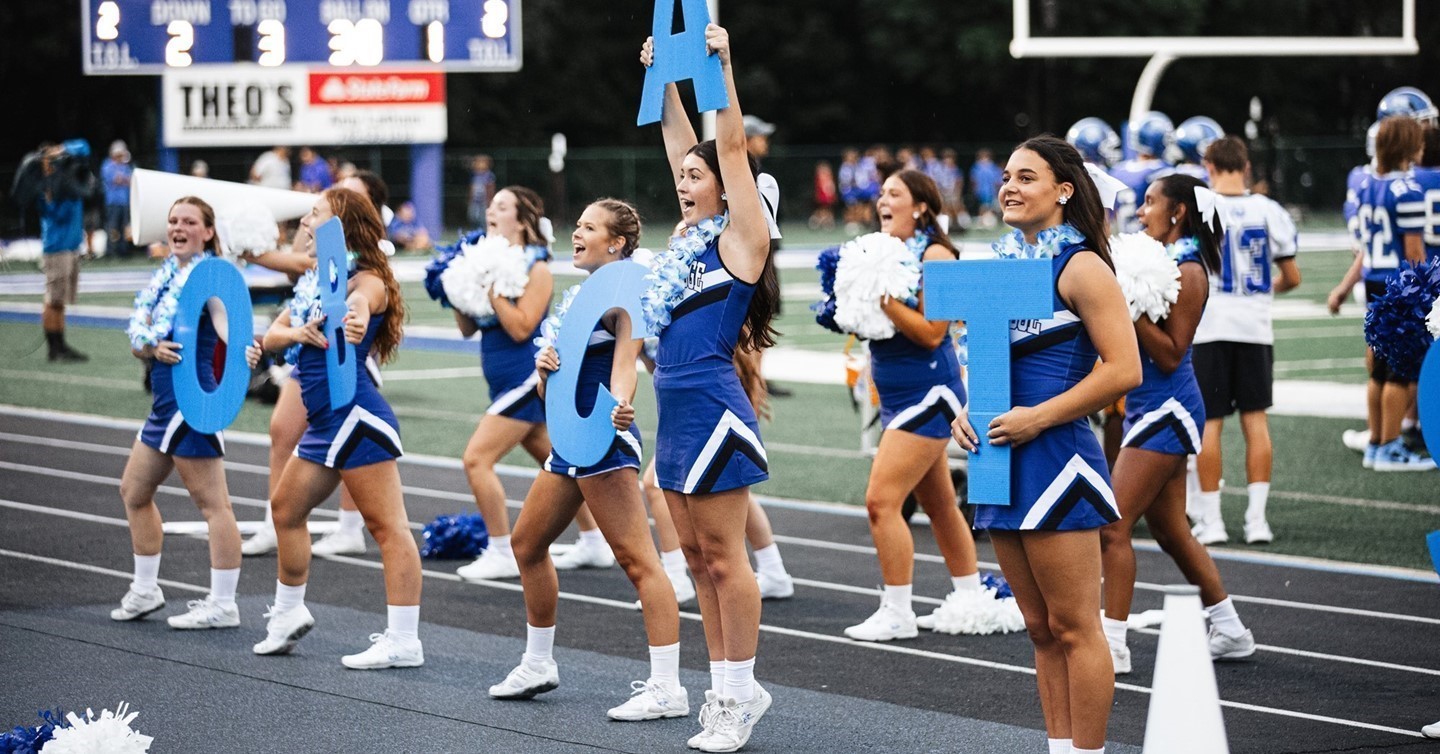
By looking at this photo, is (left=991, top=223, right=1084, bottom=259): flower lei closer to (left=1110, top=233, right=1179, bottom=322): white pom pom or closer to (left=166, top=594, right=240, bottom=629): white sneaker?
(left=1110, top=233, right=1179, bottom=322): white pom pom

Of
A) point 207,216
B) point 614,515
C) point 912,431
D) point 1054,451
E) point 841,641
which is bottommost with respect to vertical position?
point 841,641

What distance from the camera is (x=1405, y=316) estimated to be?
5566mm

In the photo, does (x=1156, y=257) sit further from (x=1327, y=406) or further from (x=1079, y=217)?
(x=1327, y=406)

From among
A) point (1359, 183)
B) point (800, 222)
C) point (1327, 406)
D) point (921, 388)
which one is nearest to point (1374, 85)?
point (800, 222)

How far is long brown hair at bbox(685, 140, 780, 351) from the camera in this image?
17.3ft

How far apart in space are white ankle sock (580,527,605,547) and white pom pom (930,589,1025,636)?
203cm

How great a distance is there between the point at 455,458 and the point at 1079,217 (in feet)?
25.5

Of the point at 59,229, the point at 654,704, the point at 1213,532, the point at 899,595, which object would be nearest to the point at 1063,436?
the point at 654,704

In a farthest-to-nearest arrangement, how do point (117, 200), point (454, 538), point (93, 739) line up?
point (117, 200), point (454, 538), point (93, 739)

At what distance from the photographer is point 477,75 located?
45.9 m

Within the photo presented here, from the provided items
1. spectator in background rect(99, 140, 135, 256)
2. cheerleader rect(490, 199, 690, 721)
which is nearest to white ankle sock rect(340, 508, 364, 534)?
cheerleader rect(490, 199, 690, 721)

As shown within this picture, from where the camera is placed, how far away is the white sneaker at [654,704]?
574 cm

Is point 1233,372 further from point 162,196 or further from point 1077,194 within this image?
point 162,196

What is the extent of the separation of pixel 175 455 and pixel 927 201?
3180 mm
